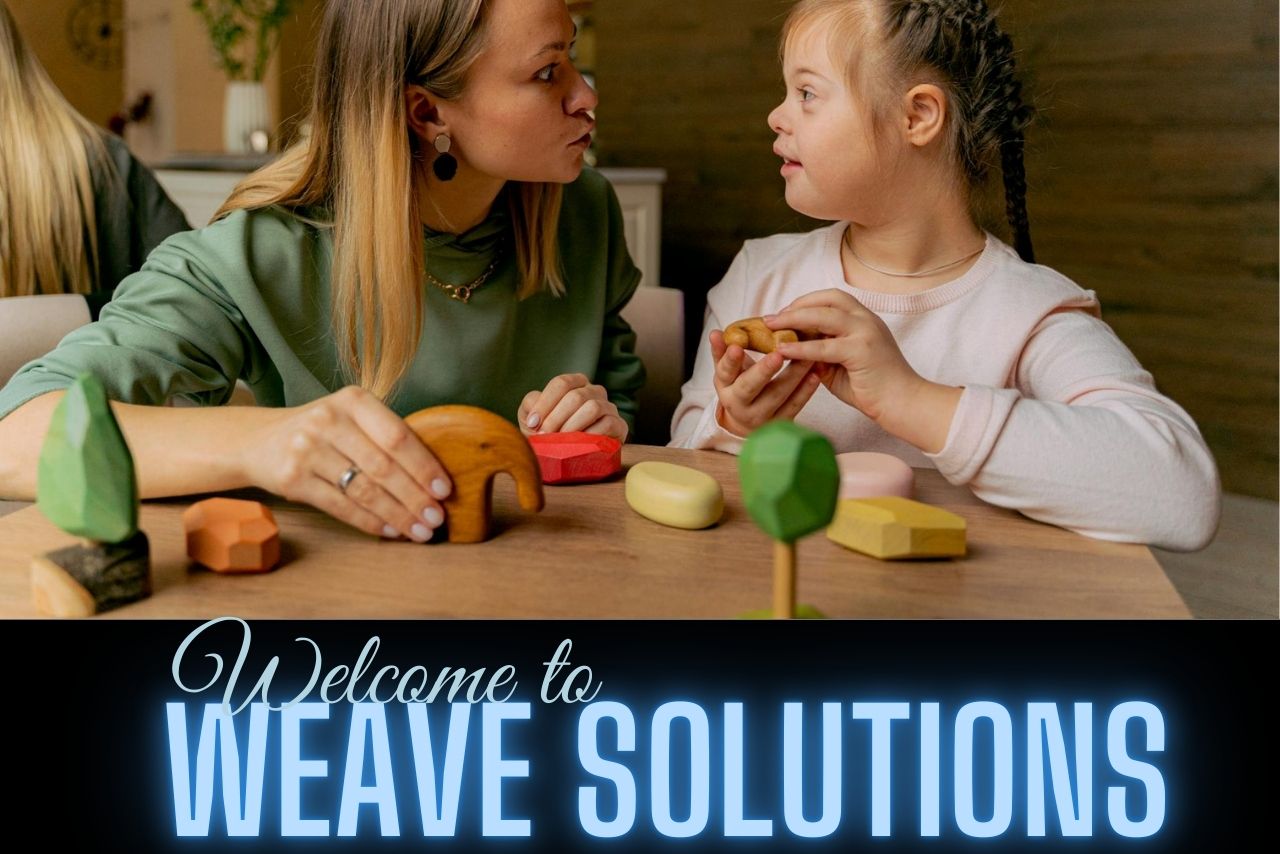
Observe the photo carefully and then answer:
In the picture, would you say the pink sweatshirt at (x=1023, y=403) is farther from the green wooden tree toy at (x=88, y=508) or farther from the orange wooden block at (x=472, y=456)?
the green wooden tree toy at (x=88, y=508)

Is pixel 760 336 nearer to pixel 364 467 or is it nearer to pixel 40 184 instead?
pixel 364 467

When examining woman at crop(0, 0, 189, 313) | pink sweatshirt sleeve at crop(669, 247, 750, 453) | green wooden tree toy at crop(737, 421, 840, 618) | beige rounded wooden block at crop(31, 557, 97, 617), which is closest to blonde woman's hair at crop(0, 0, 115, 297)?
woman at crop(0, 0, 189, 313)

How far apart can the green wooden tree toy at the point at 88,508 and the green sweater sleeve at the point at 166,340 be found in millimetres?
307

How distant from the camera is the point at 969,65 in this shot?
136cm

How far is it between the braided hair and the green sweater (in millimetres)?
431

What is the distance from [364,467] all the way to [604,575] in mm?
173

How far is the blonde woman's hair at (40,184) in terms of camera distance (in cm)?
214

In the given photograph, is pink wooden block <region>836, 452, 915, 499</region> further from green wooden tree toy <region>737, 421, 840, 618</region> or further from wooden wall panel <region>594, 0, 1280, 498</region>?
wooden wall panel <region>594, 0, 1280, 498</region>

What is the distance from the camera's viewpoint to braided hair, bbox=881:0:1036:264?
4.36 feet

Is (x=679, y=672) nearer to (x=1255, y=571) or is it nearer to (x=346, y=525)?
(x=346, y=525)

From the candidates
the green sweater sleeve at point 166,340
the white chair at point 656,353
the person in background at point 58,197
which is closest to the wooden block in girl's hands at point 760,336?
the green sweater sleeve at point 166,340

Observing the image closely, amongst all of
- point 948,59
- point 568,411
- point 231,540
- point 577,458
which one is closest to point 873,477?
point 577,458

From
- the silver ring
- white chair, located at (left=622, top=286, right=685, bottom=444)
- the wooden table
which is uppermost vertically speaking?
the silver ring

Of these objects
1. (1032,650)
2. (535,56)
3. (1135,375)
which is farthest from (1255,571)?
(1032,650)
